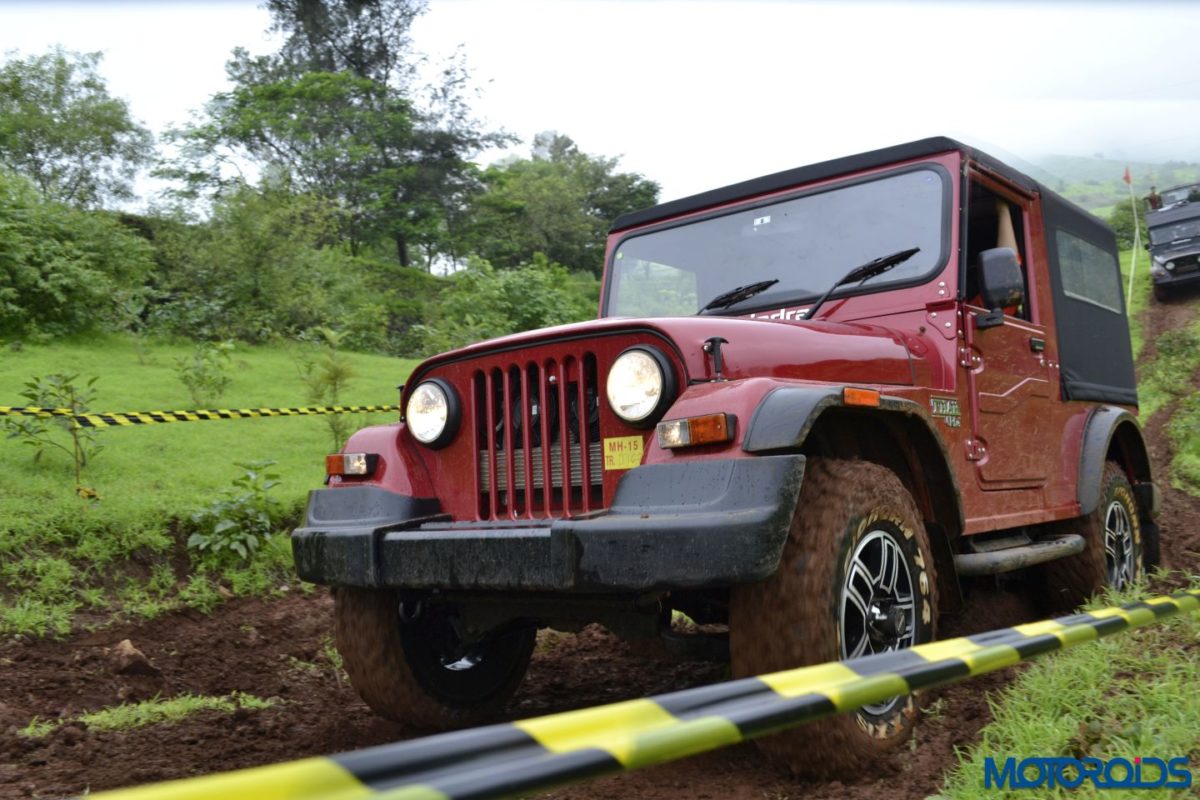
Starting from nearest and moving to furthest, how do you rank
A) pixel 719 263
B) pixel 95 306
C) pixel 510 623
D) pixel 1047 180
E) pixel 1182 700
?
pixel 1182 700 < pixel 510 623 < pixel 719 263 < pixel 1047 180 < pixel 95 306

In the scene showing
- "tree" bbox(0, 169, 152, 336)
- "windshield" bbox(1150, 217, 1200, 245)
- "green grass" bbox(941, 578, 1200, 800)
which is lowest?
"green grass" bbox(941, 578, 1200, 800)

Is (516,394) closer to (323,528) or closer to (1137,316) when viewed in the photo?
(323,528)

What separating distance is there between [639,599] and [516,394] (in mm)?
881

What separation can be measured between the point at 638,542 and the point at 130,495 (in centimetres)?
521

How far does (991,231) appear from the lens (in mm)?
4930

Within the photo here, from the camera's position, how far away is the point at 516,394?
3.54 m

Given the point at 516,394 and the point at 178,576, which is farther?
the point at 178,576

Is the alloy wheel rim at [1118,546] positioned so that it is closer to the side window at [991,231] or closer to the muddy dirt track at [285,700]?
the muddy dirt track at [285,700]

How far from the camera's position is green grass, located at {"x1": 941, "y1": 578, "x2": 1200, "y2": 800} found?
8.36 feet

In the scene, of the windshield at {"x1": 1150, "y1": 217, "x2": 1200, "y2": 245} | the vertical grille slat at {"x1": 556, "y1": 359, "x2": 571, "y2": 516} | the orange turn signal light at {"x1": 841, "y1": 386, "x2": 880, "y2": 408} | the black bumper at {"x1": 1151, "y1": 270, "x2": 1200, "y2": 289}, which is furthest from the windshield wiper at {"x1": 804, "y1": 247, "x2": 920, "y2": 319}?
the black bumper at {"x1": 1151, "y1": 270, "x2": 1200, "y2": 289}

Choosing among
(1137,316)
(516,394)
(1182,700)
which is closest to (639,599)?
(516,394)

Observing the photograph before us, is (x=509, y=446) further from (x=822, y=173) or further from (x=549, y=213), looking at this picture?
(x=549, y=213)

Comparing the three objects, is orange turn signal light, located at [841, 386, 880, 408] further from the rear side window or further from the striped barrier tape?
the rear side window

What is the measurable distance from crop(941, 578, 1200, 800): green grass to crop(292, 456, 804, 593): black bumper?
2.71ft
